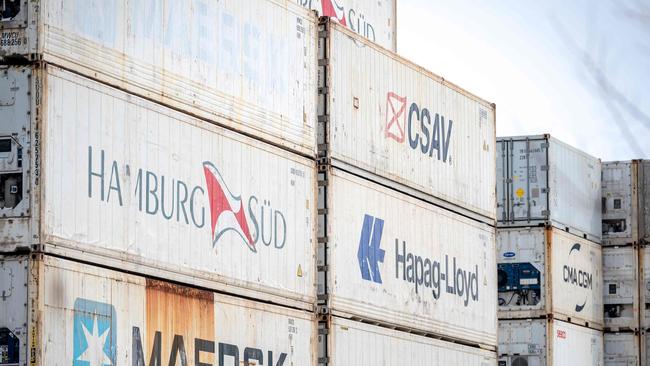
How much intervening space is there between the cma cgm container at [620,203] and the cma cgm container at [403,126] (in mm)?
8566

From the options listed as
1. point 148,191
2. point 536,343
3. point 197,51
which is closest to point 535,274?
point 536,343

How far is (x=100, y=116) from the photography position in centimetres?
2017

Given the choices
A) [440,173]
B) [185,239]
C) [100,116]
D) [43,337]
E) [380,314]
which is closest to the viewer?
[43,337]

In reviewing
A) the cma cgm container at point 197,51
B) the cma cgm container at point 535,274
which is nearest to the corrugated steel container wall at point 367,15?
the cma cgm container at point 197,51

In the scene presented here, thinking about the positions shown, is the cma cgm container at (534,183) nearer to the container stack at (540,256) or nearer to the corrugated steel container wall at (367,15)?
the container stack at (540,256)

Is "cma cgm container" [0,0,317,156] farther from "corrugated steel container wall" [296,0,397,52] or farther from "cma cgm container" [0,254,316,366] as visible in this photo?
"corrugated steel container wall" [296,0,397,52]

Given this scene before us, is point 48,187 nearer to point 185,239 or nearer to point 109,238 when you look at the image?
point 109,238

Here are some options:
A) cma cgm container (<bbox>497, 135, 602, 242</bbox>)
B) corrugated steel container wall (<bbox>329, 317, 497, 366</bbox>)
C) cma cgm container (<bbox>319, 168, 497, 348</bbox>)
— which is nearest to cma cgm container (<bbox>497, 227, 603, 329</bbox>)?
cma cgm container (<bbox>497, 135, 602, 242</bbox>)

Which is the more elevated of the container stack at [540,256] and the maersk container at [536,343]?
the container stack at [540,256]

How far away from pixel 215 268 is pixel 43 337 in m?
4.49

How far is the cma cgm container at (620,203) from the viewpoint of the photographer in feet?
132

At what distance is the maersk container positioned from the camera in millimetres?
36844

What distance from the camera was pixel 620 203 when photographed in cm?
4050

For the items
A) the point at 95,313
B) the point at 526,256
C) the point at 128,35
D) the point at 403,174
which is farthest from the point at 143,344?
the point at 526,256
